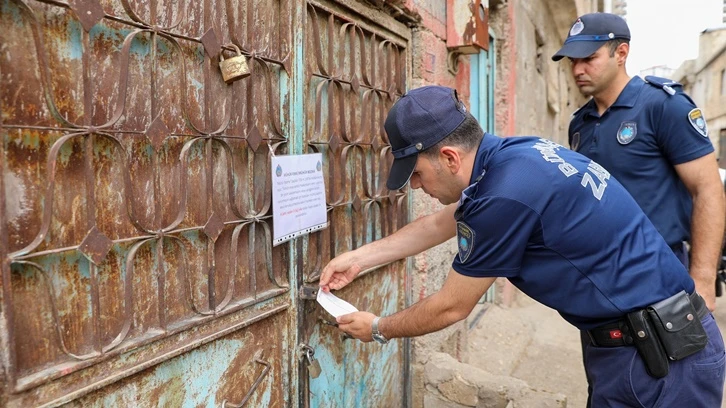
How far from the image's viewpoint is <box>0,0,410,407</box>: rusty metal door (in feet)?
3.84

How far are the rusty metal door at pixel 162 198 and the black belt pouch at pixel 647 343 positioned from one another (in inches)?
45.2

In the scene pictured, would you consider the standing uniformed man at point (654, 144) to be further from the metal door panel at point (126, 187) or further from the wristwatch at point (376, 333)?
the metal door panel at point (126, 187)

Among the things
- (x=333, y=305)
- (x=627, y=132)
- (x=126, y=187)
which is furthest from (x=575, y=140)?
(x=126, y=187)

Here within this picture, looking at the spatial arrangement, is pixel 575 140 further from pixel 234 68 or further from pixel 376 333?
pixel 234 68

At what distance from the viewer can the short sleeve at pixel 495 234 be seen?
60.7 inches

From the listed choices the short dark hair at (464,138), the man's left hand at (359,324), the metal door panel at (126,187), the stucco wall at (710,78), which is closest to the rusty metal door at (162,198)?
the metal door panel at (126,187)

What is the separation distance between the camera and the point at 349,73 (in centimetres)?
242

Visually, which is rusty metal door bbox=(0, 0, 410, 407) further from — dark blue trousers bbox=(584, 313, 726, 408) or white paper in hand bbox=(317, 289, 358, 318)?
dark blue trousers bbox=(584, 313, 726, 408)

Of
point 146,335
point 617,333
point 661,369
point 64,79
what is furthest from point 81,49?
point 661,369

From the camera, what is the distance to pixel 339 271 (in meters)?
2.14

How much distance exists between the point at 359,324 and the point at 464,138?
0.74 metres

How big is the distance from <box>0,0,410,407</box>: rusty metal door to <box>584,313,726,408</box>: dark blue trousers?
1084mm

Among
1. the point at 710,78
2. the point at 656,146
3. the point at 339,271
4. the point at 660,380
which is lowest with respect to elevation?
the point at 660,380

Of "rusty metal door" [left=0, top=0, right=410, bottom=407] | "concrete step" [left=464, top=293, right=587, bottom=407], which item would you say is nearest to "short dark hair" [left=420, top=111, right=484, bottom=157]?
"rusty metal door" [left=0, top=0, right=410, bottom=407]
